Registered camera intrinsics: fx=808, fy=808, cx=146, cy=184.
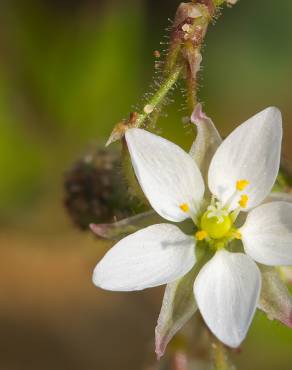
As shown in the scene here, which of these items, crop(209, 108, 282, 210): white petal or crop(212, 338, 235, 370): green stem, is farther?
crop(212, 338, 235, 370): green stem

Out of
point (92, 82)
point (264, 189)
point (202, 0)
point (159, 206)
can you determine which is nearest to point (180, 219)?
point (159, 206)

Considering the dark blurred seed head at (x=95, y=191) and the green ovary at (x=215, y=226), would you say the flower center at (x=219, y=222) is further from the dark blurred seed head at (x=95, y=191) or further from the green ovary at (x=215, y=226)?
the dark blurred seed head at (x=95, y=191)

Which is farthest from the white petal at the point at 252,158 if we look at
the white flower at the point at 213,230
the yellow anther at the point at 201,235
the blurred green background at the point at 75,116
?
the blurred green background at the point at 75,116

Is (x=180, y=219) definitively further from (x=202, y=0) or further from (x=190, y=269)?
(x=202, y=0)

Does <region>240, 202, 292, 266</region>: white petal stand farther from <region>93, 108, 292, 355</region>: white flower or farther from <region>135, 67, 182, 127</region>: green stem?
<region>135, 67, 182, 127</region>: green stem

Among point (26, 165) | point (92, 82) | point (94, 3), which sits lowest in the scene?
point (26, 165)

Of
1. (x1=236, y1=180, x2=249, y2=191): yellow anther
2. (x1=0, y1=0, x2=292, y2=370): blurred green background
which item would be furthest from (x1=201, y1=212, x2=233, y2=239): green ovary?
(x1=0, y1=0, x2=292, y2=370): blurred green background

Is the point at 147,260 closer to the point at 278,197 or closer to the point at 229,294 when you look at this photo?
the point at 229,294
